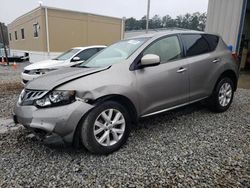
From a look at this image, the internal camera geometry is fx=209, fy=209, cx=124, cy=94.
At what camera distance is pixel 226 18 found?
7480 mm

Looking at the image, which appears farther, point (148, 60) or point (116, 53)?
point (116, 53)

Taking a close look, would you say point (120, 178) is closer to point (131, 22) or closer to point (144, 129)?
point (144, 129)

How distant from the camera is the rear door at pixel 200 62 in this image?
3.62 m

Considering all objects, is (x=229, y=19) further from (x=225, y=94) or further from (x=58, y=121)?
(x=58, y=121)

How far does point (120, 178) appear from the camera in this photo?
7.56 feet

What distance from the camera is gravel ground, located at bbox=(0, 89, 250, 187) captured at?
2.26m

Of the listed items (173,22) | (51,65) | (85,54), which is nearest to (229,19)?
(85,54)

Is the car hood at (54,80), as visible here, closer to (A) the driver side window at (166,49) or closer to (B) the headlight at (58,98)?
(B) the headlight at (58,98)

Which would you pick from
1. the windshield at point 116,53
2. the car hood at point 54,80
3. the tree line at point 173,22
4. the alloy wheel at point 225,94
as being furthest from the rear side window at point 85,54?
the tree line at point 173,22

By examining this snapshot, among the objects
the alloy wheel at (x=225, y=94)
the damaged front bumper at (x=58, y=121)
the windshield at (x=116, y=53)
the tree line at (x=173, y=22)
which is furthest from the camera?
the tree line at (x=173, y=22)

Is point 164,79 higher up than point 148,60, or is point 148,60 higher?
point 148,60

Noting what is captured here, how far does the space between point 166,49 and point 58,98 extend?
1914mm

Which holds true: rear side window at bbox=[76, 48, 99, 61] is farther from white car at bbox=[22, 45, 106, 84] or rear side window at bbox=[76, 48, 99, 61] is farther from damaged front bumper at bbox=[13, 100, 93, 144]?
damaged front bumper at bbox=[13, 100, 93, 144]

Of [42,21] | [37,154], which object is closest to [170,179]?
[37,154]
